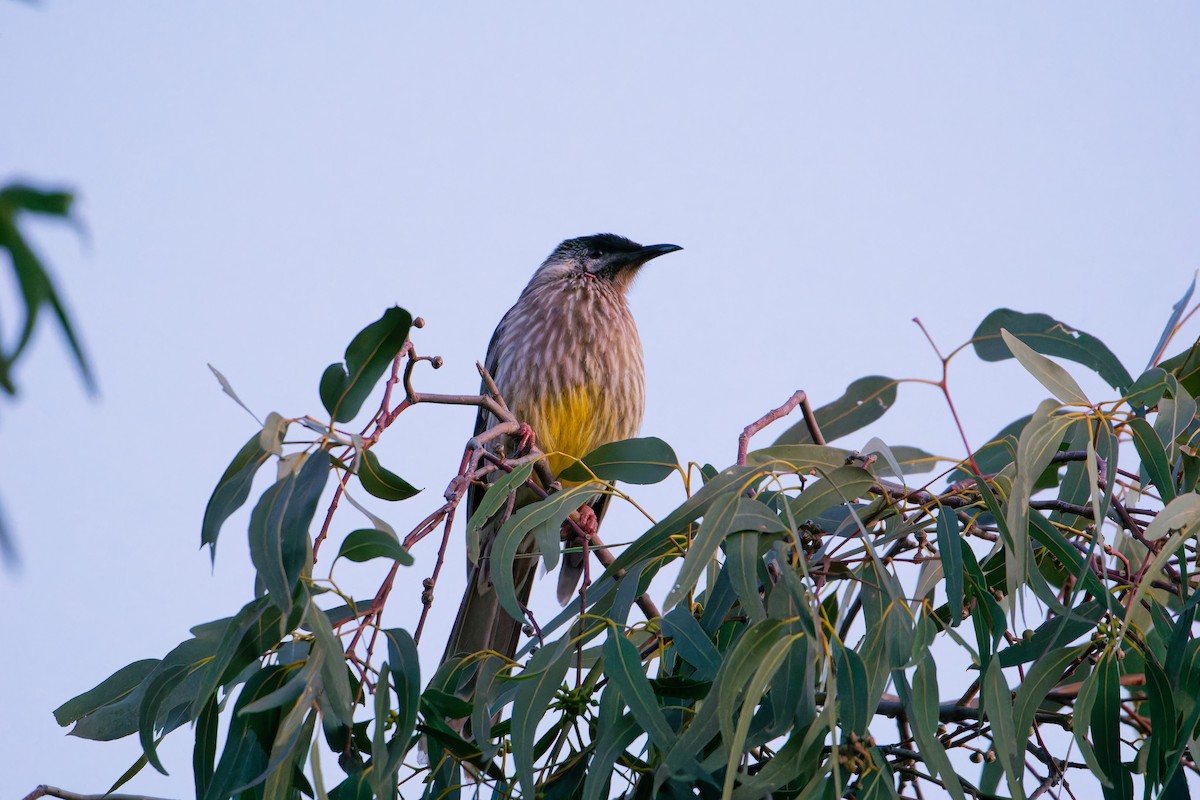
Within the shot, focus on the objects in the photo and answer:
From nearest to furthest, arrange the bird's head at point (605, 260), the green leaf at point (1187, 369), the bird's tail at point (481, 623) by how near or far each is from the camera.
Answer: the green leaf at point (1187, 369) → the bird's tail at point (481, 623) → the bird's head at point (605, 260)

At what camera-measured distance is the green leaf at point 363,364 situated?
1.54 meters

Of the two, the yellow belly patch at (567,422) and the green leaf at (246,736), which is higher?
the yellow belly patch at (567,422)

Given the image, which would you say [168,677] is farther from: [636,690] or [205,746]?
[636,690]

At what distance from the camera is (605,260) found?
469 cm

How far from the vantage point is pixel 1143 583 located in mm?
1525

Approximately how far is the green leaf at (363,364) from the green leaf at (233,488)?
0.12m

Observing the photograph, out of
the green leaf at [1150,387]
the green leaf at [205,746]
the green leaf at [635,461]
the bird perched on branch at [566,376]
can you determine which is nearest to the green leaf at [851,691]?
the green leaf at [635,461]

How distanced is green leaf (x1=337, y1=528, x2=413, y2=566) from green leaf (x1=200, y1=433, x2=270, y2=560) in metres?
0.15

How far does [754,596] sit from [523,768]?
1.31 ft

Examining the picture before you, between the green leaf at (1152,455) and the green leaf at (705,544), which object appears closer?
the green leaf at (705,544)

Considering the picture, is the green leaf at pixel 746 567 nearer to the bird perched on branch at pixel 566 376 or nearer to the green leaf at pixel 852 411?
the green leaf at pixel 852 411

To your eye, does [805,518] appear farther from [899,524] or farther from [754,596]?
[754,596]

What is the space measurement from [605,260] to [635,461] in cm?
270

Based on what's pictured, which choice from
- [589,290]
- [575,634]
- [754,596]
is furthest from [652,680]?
[589,290]
